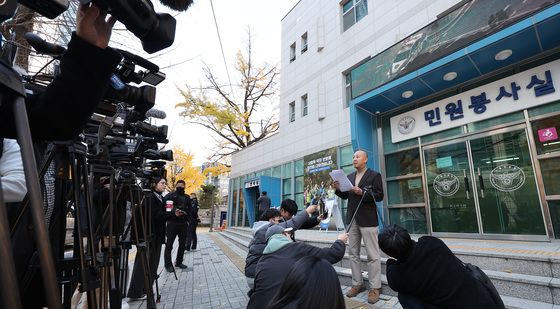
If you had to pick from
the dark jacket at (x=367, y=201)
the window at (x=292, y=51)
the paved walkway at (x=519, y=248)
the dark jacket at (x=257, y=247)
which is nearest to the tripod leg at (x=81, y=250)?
the dark jacket at (x=257, y=247)

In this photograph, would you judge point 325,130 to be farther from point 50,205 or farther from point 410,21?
point 50,205

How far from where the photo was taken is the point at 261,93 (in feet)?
64.4

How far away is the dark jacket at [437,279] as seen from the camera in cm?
176

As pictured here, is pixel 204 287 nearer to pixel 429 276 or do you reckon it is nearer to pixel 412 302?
pixel 412 302

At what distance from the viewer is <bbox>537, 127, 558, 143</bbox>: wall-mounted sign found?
4906mm

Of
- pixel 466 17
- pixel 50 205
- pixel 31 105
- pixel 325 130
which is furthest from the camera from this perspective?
pixel 325 130

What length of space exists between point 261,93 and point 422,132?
14214 mm

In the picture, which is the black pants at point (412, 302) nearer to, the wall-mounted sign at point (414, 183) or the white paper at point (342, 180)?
the white paper at point (342, 180)

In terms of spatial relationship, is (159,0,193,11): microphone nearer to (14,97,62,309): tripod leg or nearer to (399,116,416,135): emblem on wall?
(14,97,62,309): tripod leg

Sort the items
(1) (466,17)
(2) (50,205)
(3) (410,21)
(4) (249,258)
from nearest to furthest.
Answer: (2) (50,205) → (4) (249,258) → (1) (466,17) → (3) (410,21)

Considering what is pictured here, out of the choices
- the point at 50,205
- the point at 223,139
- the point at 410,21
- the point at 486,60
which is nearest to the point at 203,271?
the point at 50,205

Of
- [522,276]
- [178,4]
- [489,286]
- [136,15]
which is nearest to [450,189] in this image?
[522,276]

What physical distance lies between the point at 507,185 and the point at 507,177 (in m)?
0.16

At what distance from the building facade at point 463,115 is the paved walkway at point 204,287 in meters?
4.35
